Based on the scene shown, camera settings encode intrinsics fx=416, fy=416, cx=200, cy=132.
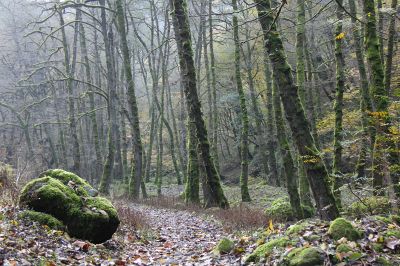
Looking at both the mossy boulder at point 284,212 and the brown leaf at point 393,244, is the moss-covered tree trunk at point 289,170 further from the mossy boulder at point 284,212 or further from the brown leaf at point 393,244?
the brown leaf at point 393,244

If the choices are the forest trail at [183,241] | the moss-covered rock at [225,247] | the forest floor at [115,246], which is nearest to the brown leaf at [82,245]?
the forest floor at [115,246]

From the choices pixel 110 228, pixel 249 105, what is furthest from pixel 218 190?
pixel 249 105

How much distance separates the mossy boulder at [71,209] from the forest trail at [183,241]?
2.70 ft

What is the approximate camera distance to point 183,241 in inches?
361

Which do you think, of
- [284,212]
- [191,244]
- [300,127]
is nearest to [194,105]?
[284,212]

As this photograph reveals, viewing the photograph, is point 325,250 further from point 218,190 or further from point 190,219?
point 218,190

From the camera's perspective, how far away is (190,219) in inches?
499

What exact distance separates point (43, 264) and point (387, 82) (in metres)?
12.2

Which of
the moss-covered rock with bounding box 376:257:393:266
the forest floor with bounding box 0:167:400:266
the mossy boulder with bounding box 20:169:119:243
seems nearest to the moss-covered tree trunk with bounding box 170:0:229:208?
the forest floor with bounding box 0:167:400:266

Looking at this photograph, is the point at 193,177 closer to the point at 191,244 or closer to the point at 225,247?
the point at 191,244

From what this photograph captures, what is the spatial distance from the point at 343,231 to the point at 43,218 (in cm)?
489

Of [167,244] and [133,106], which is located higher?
[133,106]

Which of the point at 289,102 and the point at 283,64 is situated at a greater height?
the point at 283,64

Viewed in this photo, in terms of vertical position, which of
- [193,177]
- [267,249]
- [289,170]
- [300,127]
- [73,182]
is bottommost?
[267,249]
